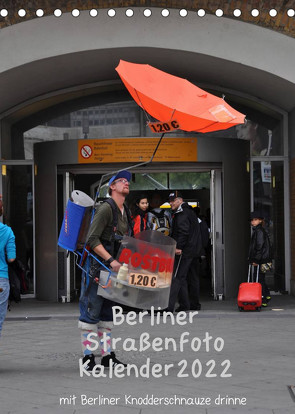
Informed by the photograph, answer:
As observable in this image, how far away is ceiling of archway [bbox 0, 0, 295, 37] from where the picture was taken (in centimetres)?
1283

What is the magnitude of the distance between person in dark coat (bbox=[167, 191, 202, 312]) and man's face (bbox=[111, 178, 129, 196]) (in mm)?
4698

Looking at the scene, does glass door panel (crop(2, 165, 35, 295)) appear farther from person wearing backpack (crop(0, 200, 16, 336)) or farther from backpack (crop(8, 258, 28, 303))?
person wearing backpack (crop(0, 200, 16, 336))

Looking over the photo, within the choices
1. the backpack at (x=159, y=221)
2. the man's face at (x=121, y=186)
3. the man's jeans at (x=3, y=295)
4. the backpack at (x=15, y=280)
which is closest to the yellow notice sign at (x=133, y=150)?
the backpack at (x=159, y=221)

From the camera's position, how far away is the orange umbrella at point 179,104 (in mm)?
8695

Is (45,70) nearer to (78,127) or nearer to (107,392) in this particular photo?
(78,127)

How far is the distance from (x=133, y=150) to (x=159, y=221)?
1.97 meters

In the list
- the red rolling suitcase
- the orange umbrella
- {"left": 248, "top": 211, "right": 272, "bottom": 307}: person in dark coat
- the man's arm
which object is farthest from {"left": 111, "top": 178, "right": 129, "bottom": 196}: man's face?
{"left": 248, "top": 211, "right": 272, "bottom": 307}: person in dark coat

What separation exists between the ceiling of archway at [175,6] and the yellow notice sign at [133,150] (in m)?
2.28

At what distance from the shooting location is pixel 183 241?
12.3m

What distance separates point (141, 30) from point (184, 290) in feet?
13.0

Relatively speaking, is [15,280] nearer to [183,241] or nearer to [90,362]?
[90,362]

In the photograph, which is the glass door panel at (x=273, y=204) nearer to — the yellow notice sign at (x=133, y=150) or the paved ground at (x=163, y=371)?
the yellow notice sign at (x=133, y=150)

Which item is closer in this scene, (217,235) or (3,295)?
(3,295)

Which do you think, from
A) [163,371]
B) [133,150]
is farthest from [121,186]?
[133,150]
